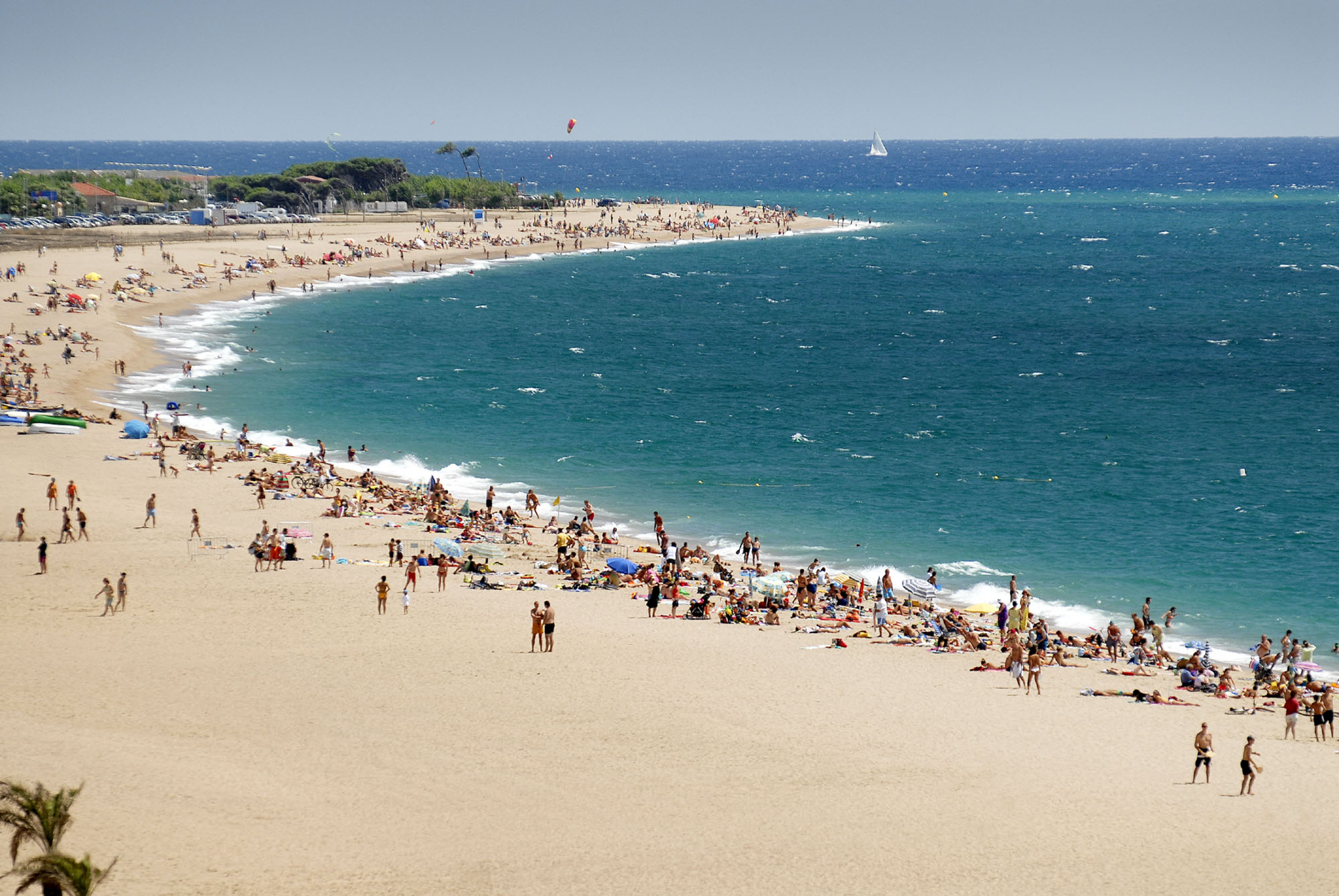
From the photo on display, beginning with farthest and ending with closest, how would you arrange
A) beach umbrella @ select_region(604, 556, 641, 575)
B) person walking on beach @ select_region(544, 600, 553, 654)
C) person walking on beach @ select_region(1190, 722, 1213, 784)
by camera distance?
beach umbrella @ select_region(604, 556, 641, 575), person walking on beach @ select_region(544, 600, 553, 654), person walking on beach @ select_region(1190, 722, 1213, 784)

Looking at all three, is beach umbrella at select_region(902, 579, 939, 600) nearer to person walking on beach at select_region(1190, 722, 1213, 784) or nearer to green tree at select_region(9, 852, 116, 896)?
person walking on beach at select_region(1190, 722, 1213, 784)

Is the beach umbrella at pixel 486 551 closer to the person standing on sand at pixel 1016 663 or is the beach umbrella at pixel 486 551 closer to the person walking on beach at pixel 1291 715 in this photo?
the person standing on sand at pixel 1016 663

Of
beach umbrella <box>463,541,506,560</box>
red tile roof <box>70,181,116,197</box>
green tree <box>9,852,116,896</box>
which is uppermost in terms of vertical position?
red tile roof <box>70,181,116,197</box>

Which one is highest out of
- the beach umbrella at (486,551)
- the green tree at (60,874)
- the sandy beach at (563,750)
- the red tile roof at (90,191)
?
the red tile roof at (90,191)

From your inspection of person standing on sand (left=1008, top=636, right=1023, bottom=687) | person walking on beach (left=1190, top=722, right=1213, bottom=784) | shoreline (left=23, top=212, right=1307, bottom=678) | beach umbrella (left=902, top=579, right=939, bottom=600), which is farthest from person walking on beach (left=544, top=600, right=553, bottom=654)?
person walking on beach (left=1190, top=722, right=1213, bottom=784)

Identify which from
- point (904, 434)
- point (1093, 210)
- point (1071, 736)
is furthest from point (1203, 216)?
point (1071, 736)

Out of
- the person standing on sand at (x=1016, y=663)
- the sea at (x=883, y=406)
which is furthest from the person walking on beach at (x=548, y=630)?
the sea at (x=883, y=406)

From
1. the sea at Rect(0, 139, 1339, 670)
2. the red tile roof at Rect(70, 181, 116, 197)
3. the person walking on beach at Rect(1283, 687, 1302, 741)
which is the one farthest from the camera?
the red tile roof at Rect(70, 181, 116, 197)

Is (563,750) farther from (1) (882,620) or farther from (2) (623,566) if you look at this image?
(2) (623,566)
